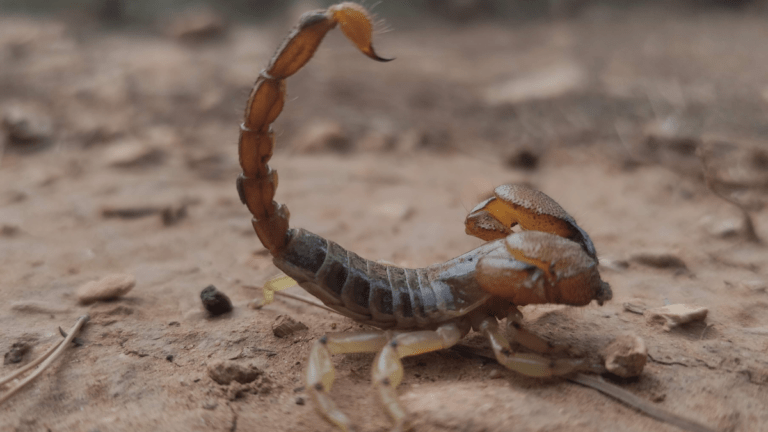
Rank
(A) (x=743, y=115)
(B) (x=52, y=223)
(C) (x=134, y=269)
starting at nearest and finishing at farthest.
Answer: (C) (x=134, y=269) < (B) (x=52, y=223) < (A) (x=743, y=115)

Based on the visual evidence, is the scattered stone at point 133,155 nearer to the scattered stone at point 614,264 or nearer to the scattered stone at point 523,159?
the scattered stone at point 523,159

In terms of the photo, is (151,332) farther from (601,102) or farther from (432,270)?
(601,102)

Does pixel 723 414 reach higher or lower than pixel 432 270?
lower

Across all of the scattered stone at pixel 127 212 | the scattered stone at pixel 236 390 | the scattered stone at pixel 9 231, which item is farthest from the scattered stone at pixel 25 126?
the scattered stone at pixel 236 390

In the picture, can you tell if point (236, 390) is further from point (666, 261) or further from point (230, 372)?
point (666, 261)

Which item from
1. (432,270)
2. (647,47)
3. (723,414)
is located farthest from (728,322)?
(647,47)

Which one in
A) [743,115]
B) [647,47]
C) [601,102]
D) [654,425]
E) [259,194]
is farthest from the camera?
[647,47]
